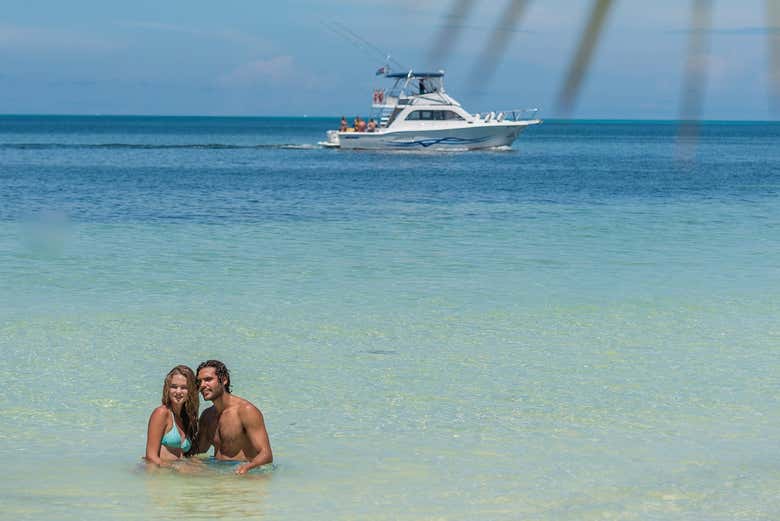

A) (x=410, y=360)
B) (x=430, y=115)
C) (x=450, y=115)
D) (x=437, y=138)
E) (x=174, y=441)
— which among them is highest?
(x=450, y=115)

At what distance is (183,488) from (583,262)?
12.1 meters

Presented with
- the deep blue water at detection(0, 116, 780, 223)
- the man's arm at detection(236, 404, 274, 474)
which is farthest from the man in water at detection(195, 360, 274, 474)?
the deep blue water at detection(0, 116, 780, 223)

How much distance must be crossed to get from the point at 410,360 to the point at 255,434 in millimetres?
3809

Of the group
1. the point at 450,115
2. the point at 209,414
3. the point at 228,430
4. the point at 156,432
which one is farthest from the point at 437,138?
the point at 156,432

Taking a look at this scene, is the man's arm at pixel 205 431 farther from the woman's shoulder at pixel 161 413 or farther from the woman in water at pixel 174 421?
the woman's shoulder at pixel 161 413

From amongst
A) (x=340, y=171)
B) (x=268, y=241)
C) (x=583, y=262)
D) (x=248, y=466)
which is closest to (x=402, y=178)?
(x=340, y=171)

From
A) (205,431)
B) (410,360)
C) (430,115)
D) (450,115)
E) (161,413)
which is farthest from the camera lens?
(450,115)

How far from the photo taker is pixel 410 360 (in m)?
10.3

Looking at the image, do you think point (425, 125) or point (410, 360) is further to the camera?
point (425, 125)

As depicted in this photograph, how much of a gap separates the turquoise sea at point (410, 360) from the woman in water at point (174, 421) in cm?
17

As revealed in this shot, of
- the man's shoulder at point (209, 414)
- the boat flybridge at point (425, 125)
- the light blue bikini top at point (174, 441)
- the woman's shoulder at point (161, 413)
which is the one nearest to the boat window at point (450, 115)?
the boat flybridge at point (425, 125)

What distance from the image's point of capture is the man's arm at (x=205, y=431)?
673cm

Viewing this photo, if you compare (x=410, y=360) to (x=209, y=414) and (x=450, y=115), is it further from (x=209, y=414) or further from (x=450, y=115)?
(x=450, y=115)

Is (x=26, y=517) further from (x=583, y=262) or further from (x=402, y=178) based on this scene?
(x=402, y=178)
